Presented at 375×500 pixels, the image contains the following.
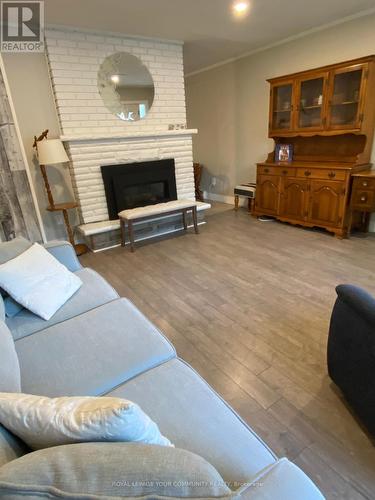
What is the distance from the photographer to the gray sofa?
0.82 metres

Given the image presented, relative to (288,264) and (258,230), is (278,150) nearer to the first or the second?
(258,230)

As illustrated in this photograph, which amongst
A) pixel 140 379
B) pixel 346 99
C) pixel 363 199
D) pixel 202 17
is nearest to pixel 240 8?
pixel 202 17

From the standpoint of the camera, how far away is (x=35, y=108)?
3.28 metres

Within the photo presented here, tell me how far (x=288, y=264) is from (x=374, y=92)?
2242mm

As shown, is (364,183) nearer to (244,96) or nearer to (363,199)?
(363,199)

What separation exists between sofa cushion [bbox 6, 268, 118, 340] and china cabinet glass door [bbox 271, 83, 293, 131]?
3505 mm

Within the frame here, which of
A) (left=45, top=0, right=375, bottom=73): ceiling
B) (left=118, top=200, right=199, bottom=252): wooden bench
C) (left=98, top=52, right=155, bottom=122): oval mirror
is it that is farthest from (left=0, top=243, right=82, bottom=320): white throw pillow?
(left=98, top=52, right=155, bottom=122): oval mirror

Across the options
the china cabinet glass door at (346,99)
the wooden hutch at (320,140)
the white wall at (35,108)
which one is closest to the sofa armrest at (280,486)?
the wooden hutch at (320,140)

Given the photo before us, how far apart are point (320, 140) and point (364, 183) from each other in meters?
1.07

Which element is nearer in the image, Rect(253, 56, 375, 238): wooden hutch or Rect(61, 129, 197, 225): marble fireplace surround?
Rect(253, 56, 375, 238): wooden hutch

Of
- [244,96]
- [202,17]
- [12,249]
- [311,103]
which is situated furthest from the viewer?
[244,96]

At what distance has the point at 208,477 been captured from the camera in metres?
0.57

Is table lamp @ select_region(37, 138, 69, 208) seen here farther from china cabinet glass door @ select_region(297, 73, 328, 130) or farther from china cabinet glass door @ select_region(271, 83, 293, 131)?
china cabinet glass door @ select_region(297, 73, 328, 130)

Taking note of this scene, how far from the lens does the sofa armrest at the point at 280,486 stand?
0.65m
